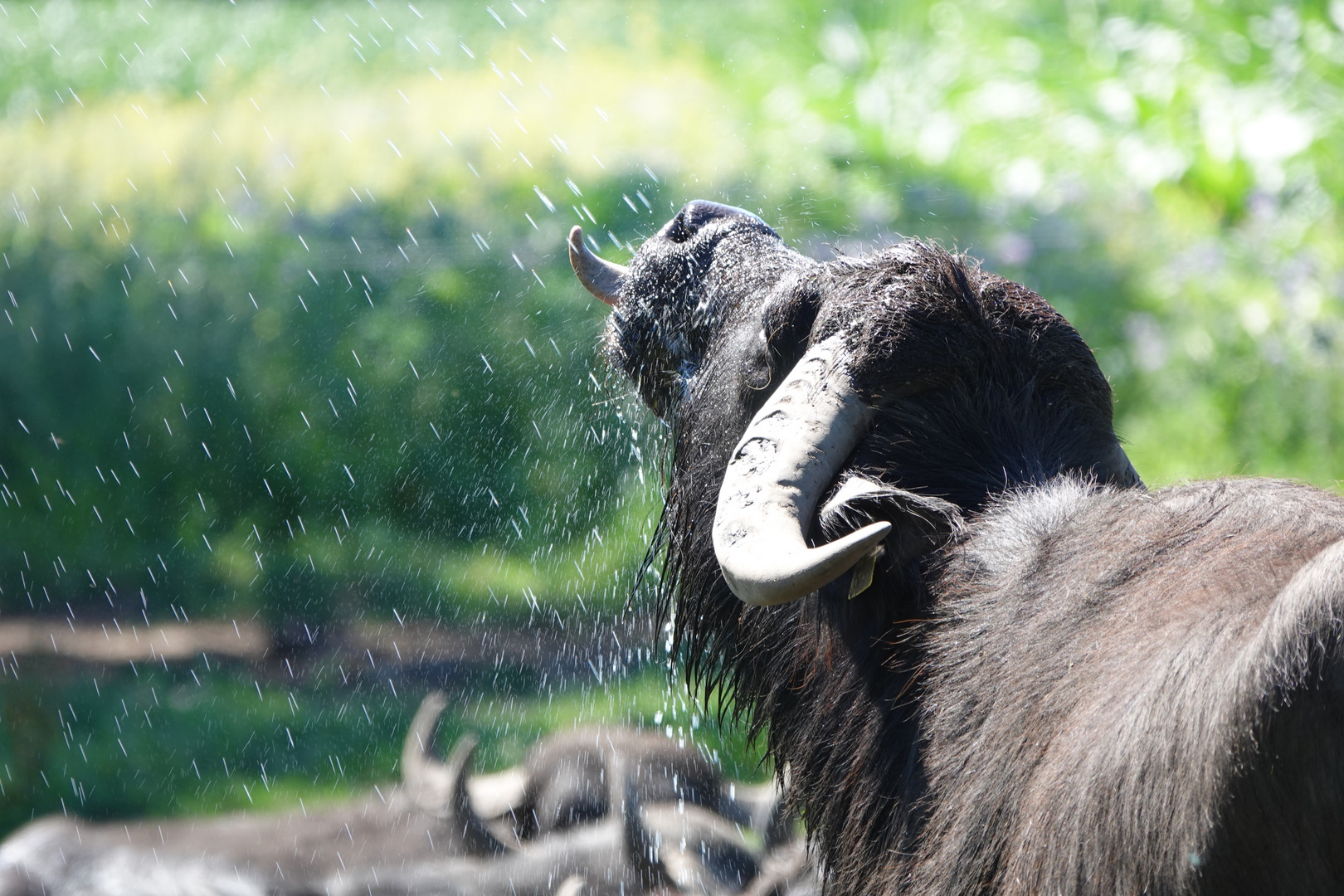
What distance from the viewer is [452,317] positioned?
829 centimetres

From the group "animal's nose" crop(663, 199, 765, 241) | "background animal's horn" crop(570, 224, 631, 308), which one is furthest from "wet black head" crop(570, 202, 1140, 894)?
"background animal's horn" crop(570, 224, 631, 308)

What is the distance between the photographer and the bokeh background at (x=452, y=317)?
705 cm

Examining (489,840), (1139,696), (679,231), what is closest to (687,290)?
(679,231)

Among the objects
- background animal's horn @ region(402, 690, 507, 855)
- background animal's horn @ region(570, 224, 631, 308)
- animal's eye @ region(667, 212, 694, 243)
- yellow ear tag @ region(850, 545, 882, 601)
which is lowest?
background animal's horn @ region(402, 690, 507, 855)

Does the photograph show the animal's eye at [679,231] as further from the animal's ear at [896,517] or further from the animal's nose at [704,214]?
the animal's ear at [896,517]

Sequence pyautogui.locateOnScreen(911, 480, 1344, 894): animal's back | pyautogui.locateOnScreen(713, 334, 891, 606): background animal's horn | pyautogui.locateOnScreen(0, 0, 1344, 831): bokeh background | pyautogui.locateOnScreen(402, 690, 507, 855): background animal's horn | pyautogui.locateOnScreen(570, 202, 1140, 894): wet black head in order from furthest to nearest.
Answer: pyautogui.locateOnScreen(0, 0, 1344, 831): bokeh background < pyautogui.locateOnScreen(402, 690, 507, 855): background animal's horn < pyautogui.locateOnScreen(570, 202, 1140, 894): wet black head < pyautogui.locateOnScreen(713, 334, 891, 606): background animal's horn < pyautogui.locateOnScreen(911, 480, 1344, 894): animal's back

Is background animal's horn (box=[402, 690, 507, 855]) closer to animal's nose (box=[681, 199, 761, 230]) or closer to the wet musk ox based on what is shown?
the wet musk ox

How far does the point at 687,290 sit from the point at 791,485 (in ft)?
3.16

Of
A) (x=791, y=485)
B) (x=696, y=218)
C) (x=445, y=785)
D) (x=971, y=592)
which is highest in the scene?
(x=696, y=218)

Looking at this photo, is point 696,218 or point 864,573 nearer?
point 864,573

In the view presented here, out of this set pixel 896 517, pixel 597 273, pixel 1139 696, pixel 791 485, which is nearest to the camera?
pixel 1139 696

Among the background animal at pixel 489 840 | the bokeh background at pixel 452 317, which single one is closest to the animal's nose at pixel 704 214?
the background animal at pixel 489 840

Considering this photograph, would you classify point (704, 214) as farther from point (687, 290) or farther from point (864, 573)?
point (864, 573)

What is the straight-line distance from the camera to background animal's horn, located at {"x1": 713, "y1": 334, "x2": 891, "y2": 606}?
181 cm
